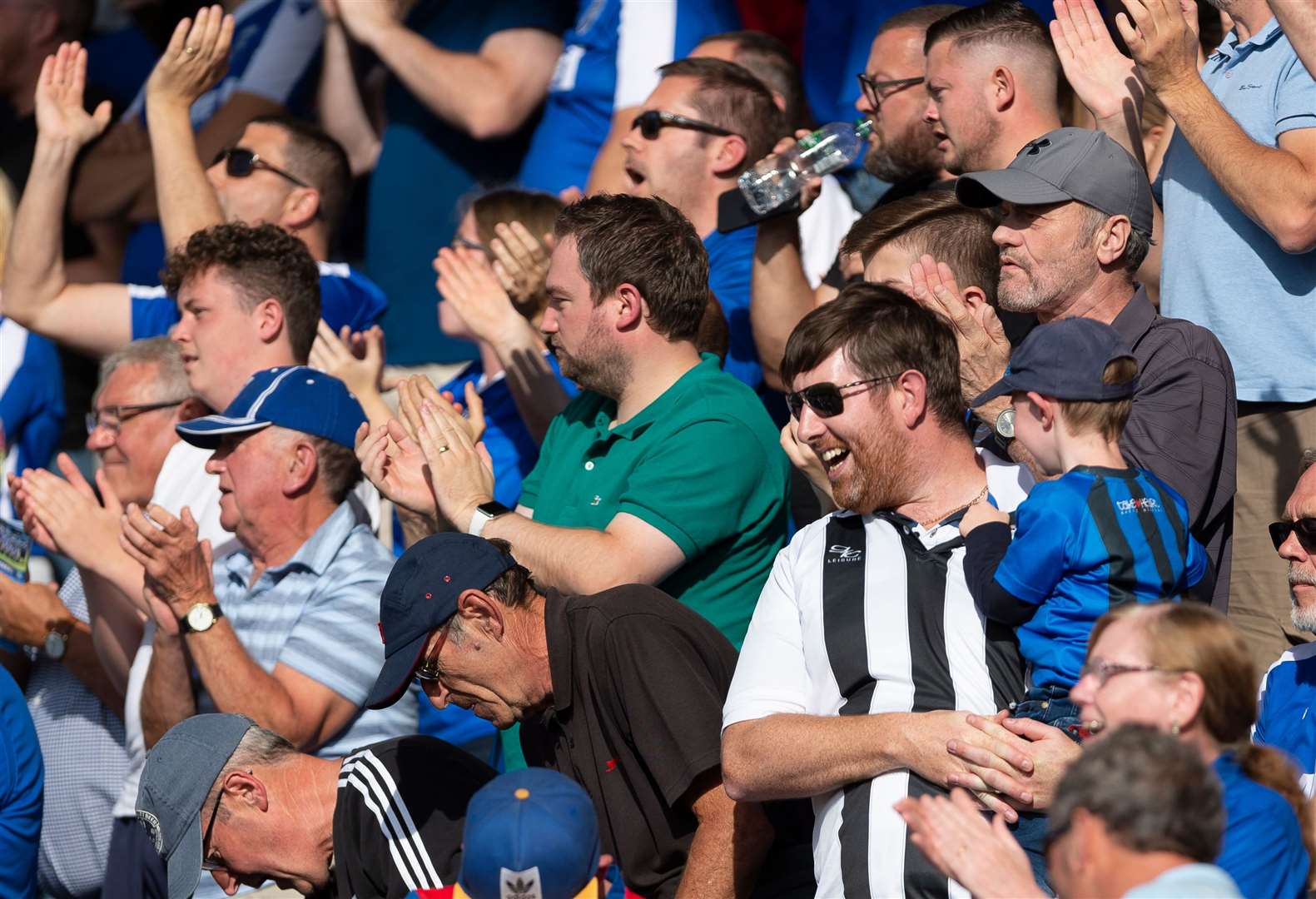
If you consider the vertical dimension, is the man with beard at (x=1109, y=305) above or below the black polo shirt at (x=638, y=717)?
above

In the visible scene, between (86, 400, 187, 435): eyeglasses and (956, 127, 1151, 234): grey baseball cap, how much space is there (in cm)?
297

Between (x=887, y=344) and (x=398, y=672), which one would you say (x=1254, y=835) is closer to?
(x=887, y=344)

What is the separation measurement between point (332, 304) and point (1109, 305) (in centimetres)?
312

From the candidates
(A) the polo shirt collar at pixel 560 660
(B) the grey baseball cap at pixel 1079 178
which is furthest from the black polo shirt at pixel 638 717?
(B) the grey baseball cap at pixel 1079 178

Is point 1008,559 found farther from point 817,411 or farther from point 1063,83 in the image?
point 1063,83

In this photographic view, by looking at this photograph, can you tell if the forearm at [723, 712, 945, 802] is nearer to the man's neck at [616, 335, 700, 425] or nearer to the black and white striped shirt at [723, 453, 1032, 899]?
the black and white striped shirt at [723, 453, 1032, 899]

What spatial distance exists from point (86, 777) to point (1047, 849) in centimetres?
361

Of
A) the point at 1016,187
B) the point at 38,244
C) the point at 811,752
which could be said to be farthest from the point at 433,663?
the point at 38,244

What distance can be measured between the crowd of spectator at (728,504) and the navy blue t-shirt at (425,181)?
2.06 feet

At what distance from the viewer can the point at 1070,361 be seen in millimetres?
3314

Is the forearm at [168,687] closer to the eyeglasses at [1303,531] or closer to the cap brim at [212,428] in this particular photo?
the cap brim at [212,428]

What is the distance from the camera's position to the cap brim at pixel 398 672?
362cm

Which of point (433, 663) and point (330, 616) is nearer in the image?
point (433, 663)

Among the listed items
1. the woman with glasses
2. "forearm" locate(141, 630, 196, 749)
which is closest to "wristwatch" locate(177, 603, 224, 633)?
"forearm" locate(141, 630, 196, 749)
